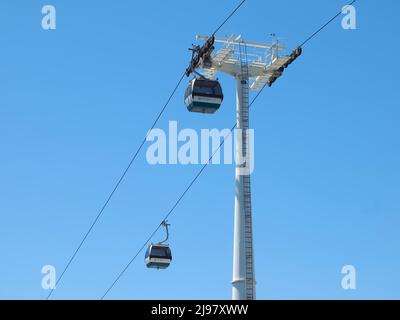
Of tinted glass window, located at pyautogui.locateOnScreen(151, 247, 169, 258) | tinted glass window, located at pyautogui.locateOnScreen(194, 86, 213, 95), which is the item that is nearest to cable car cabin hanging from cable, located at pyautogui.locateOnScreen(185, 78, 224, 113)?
tinted glass window, located at pyautogui.locateOnScreen(194, 86, 213, 95)

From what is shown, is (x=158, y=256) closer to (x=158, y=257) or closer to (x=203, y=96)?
(x=158, y=257)

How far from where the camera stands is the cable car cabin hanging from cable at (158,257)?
48.3 metres

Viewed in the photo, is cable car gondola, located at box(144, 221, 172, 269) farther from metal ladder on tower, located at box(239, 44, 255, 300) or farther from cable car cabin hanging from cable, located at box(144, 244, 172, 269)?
metal ladder on tower, located at box(239, 44, 255, 300)

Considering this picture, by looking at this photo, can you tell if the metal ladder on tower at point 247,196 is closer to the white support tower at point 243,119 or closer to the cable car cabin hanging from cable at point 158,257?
the white support tower at point 243,119

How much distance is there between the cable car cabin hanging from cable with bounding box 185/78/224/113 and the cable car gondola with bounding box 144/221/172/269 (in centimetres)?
1386

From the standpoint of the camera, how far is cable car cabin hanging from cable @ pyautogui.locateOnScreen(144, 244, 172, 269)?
48.3m

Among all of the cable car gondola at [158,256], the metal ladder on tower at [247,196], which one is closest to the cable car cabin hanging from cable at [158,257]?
the cable car gondola at [158,256]

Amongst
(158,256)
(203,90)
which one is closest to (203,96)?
(203,90)

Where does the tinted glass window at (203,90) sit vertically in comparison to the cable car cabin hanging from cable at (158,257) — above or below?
above

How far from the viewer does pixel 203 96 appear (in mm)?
36594

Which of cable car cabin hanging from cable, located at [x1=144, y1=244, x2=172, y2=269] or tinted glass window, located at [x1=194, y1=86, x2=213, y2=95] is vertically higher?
tinted glass window, located at [x1=194, y1=86, x2=213, y2=95]

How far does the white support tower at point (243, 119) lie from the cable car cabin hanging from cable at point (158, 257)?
10931 mm
